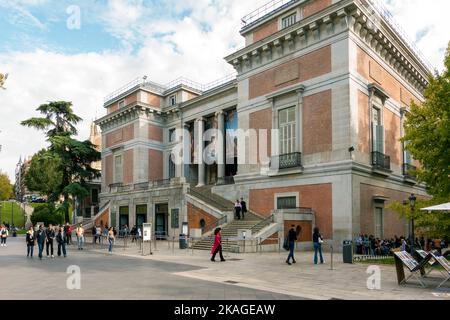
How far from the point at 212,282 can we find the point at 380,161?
1829cm

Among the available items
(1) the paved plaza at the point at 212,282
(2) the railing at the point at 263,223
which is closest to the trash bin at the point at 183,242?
(2) the railing at the point at 263,223

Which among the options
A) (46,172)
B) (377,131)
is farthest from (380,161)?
(46,172)

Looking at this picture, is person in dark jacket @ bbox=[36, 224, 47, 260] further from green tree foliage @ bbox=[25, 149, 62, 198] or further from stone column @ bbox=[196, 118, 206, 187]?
green tree foliage @ bbox=[25, 149, 62, 198]

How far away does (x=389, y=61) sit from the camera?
29109mm

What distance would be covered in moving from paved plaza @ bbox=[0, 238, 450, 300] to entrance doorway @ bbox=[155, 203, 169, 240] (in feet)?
54.7

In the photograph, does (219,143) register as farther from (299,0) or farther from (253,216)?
(299,0)

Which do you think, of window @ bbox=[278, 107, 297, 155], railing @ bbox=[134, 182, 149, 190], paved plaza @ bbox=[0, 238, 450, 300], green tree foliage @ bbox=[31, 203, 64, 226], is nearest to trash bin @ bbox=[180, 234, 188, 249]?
paved plaza @ bbox=[0, 238, 450, 300]

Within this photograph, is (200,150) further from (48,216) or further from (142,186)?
(48,216)

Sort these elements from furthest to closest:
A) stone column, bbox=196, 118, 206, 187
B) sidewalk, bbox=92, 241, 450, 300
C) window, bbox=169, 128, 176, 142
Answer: window, bbox=169, 128, 176, 142, stone column, bbox=196, 118, 206, 187, sidewalk, bbox=92, 241, 450, 300

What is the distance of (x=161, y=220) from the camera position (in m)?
34.0

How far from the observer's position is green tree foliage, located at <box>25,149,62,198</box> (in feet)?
138

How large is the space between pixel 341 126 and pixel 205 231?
1143 centimetres
